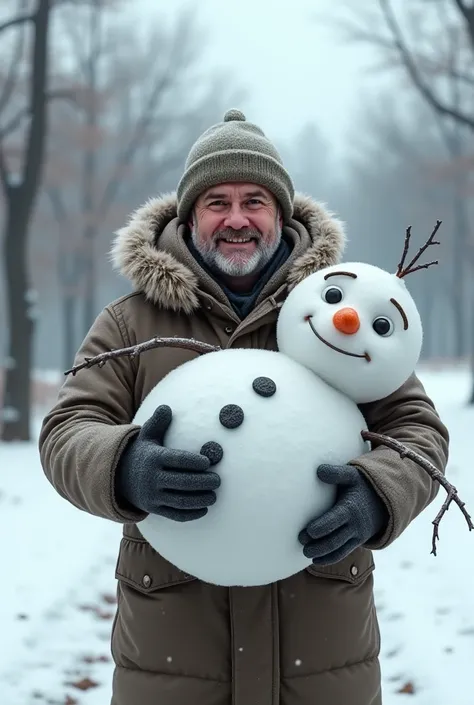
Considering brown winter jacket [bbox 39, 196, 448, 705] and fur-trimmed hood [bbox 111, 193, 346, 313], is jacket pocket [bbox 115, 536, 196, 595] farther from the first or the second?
fur-trimmed hood [bbox 111, 193, 346, 313]

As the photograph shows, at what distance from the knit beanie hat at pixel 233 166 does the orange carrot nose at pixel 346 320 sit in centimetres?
71

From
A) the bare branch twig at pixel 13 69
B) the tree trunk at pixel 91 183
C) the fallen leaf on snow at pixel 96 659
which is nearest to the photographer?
the fallen leaf on snow at pixel 96 659

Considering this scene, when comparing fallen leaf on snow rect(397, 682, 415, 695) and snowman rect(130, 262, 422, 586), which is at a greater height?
snowman rect(130, 262, 422, 586)

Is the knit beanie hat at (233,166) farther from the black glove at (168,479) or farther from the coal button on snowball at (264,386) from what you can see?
the black glove at (168,479)

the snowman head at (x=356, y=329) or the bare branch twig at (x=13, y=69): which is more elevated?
the bare branch twig at (x=13, y=69)

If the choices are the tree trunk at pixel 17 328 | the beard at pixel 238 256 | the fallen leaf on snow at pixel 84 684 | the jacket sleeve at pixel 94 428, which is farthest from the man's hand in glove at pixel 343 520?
the tree trunk at pixel 17 328

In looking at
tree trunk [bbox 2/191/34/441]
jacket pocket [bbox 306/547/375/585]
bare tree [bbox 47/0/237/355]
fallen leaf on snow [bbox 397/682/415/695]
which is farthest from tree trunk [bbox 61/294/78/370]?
jacket pocket [bbox 306/547/375/585]

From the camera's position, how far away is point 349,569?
7.16 feet

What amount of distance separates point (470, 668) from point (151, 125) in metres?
17.3

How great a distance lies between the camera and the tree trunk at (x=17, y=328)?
1010 cm

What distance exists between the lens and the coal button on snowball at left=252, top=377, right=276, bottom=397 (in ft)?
6.20

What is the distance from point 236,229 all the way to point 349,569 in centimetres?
103

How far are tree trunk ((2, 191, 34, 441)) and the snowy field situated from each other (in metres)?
3.01

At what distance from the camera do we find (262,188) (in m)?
2.45
